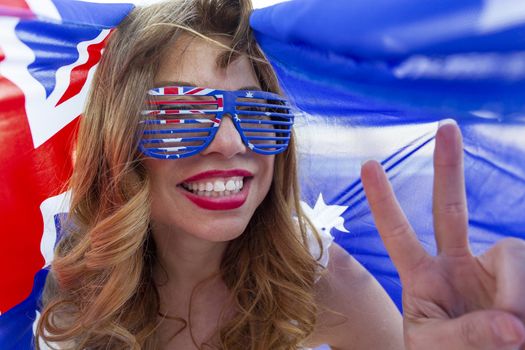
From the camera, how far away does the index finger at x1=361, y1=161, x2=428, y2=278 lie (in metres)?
1.09

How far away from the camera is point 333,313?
6.52 ft

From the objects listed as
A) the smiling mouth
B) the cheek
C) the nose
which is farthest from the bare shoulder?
the nose

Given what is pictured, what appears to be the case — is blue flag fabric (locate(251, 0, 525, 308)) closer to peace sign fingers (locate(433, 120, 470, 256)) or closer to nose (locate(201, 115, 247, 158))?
peace sign fingers (locate(433, 120, 470, 256))

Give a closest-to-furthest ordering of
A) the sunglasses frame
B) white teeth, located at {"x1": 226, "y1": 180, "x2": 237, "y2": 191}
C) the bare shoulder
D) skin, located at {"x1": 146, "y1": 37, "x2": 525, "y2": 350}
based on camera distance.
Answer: skin, located at {"x1": 146, "y1": 37, "x2": 525, "y2": 350}, the sunglasses frame, white teeth, located at {"x1": 226, "y1": 180, "x2": 237, "y2": 191}, the bare shoulder

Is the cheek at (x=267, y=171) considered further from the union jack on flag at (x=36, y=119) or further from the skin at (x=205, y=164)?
the union jack on flag at (x=36, y=119)

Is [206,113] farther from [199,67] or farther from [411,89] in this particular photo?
[411,89]

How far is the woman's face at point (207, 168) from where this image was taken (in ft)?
5.17

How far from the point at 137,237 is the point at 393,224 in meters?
0.91

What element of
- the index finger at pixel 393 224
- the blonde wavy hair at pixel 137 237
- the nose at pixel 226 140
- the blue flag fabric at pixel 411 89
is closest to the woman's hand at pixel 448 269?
the index finger at pixel 393 224

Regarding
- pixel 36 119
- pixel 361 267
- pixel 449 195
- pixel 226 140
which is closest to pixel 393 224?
pixel 449 195

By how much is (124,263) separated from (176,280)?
0.92ft

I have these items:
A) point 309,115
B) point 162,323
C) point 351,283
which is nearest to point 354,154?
point 309,115

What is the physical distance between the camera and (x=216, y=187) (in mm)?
1604

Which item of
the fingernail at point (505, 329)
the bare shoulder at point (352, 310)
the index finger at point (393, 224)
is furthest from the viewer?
the bare shoulder at point (352, 310)
